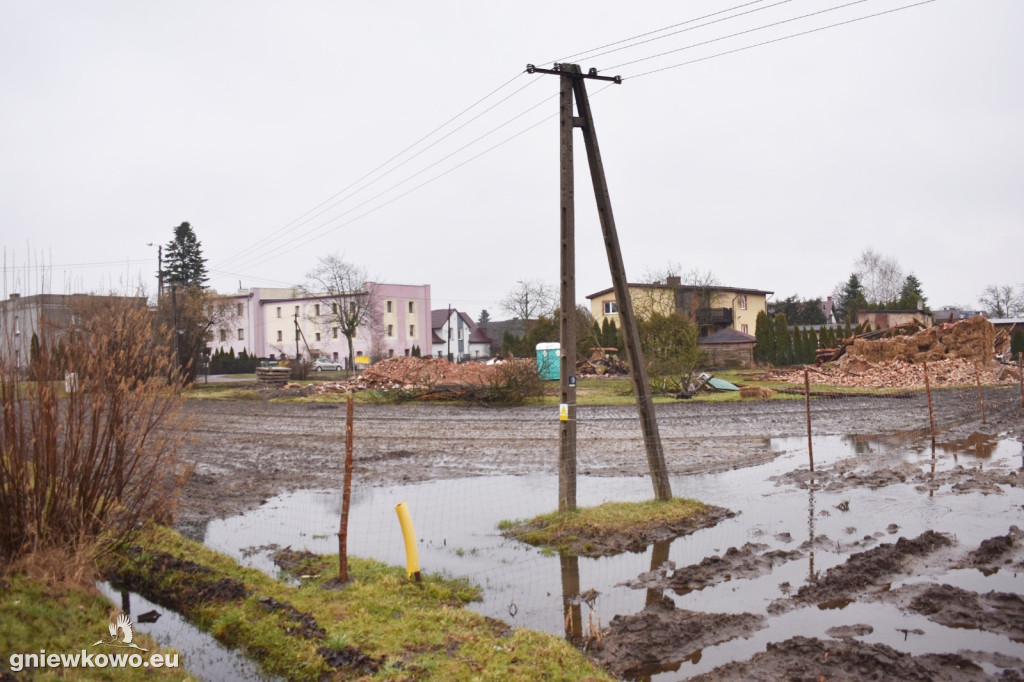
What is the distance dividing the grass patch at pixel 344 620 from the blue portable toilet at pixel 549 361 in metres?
30.4

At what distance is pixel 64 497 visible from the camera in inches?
298

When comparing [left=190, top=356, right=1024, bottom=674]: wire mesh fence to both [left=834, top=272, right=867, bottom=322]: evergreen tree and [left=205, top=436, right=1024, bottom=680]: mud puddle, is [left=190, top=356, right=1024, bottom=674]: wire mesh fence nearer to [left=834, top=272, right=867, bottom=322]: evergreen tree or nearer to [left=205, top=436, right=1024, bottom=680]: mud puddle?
[left=205, top=436, right=1024, bottom=680]: mud puddle

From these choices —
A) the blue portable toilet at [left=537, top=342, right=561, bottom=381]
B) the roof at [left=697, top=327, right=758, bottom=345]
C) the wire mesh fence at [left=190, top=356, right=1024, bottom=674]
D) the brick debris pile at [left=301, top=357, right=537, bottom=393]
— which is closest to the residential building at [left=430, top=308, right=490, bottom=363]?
the roof at [left=697, top=327, right=758, bottom=345]

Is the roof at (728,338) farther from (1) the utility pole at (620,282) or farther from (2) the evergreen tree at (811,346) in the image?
(1) the utility pole at (620,282)

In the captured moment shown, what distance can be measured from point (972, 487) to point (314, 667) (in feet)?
35.3

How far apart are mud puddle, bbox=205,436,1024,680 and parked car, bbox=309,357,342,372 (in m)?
56.4

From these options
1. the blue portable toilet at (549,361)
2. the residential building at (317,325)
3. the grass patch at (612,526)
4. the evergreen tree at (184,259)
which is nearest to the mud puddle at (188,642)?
the grass patch at (612,526)

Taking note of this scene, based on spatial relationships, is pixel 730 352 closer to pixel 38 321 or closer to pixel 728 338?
pixel 728 338

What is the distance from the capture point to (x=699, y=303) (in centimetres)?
6356

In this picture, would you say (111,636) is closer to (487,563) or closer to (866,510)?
(487,563)

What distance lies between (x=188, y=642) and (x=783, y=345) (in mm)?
53246

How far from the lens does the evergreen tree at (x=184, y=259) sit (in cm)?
8344

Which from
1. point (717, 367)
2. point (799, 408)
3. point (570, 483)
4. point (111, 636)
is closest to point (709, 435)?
point (799, 408)

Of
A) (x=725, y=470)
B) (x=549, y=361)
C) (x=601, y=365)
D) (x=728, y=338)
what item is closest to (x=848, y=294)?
(x=728, y=338)
